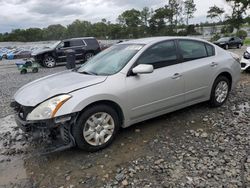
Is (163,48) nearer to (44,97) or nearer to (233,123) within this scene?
(233,123)

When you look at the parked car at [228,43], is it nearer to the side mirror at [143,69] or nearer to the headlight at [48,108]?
the side mirror at [143,69]

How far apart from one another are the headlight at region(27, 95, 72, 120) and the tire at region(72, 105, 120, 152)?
1.07 feet

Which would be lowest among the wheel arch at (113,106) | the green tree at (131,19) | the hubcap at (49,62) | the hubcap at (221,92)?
the hubcap at (49,62)

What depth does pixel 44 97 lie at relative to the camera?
11.9 ft

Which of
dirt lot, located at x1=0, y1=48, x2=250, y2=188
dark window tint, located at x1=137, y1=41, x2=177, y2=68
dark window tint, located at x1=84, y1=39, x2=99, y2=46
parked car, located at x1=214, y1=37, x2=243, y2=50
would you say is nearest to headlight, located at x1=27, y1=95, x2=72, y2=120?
dirt lot, located at x1=0, y1=48, x2=250, y2=188

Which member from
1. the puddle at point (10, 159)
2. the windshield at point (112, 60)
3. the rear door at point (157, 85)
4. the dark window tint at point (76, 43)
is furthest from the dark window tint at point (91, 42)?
the rear door at point (157, 85)

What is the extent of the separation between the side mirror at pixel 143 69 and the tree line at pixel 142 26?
53706 mm

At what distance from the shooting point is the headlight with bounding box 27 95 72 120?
3.44 meters

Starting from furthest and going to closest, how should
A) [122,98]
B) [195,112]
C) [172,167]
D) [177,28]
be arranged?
[177,28], [195,112], [122,98], [172,167]

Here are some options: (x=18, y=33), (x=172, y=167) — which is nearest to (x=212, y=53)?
(x=172, y=167)

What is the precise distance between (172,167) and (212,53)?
277cm

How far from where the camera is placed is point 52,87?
3867 mm

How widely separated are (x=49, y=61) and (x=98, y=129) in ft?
48.4

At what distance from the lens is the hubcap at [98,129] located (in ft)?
12.2
